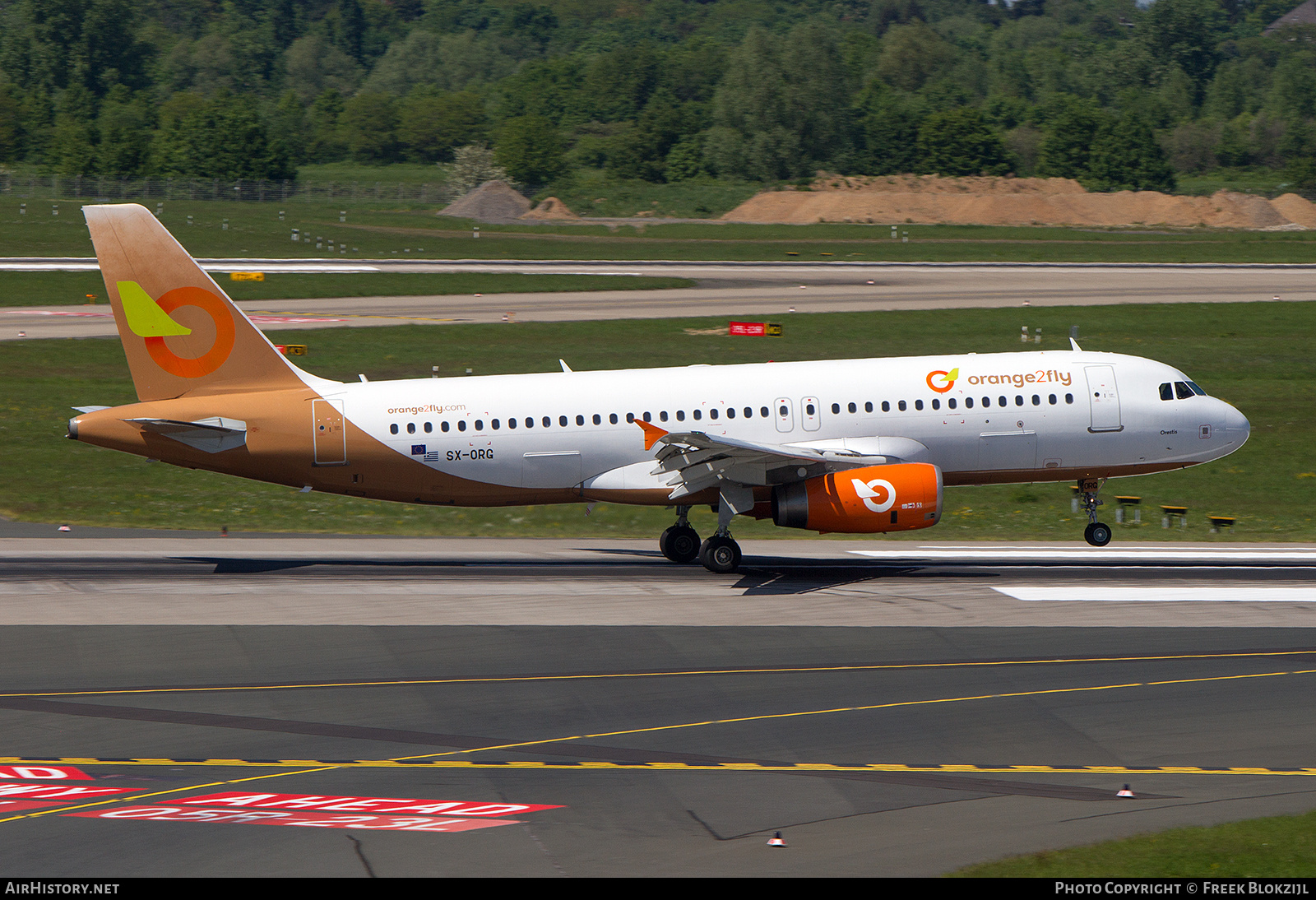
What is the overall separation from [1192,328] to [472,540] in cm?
4506

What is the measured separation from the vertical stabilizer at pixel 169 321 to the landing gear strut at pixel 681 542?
9.81 meters

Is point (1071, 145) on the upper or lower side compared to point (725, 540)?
upper

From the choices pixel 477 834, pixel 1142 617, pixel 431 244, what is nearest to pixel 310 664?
pixel 477 834

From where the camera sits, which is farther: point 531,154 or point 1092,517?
point 531,154

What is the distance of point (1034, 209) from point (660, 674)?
11737 cm

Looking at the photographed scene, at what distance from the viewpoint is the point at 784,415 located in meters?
34.9

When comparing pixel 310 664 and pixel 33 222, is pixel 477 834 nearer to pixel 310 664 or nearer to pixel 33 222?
pixel 310 664

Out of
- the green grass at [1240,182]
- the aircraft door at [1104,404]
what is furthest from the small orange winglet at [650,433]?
the green grass at [1240,182]

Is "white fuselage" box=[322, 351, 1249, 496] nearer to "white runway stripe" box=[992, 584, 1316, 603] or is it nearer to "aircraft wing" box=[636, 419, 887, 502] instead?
"aircraft wing" box=[636, 419, 887, 502]

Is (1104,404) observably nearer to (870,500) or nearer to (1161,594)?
(1161,594)

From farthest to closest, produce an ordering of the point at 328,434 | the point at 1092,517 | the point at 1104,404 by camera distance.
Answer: the point at 1092,517, the point at 1104,404, the point at 328,434

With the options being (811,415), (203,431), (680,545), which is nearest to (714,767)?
(811,415)

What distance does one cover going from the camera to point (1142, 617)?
3020cm

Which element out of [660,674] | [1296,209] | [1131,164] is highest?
[1131,164]
